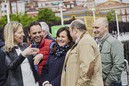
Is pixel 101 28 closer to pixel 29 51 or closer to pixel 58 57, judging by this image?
pixel 58 57

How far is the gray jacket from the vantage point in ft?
13.5

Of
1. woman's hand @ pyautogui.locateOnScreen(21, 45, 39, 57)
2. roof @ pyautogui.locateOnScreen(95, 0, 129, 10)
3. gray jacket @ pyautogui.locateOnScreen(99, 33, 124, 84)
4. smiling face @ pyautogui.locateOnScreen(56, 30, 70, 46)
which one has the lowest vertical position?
roof @ pyautogui.locateOnScreen(95, 0, 129, 10)

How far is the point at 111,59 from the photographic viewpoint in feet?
13.7

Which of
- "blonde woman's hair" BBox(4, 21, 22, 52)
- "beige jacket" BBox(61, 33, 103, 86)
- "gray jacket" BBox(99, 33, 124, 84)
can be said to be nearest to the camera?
"beige jacket" BBox(61, 33, 103, 86)

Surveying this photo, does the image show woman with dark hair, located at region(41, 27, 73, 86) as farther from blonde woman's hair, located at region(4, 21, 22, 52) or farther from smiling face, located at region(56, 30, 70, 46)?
blonde woman's hair, located at region(4, 21, 22, 52)

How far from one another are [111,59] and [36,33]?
2.84 ft

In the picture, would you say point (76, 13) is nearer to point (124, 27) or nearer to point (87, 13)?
point (87, 13)

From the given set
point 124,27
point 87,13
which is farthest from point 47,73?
point 87,13

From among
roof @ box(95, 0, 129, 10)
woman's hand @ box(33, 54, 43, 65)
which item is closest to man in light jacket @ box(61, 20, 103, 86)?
woman's hand @ box(33, 54, 43, 65)

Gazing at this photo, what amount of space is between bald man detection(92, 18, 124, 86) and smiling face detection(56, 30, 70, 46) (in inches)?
24.3

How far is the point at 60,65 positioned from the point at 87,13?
6688 cm

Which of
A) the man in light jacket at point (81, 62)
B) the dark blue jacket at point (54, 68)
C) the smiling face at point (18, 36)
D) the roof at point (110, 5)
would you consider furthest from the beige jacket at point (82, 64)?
the roof at point (110, 5)

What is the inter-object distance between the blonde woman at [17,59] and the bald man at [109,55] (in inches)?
32.7

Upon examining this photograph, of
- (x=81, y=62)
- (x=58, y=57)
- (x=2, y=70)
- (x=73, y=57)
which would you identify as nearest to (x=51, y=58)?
(x=58, y=57)
